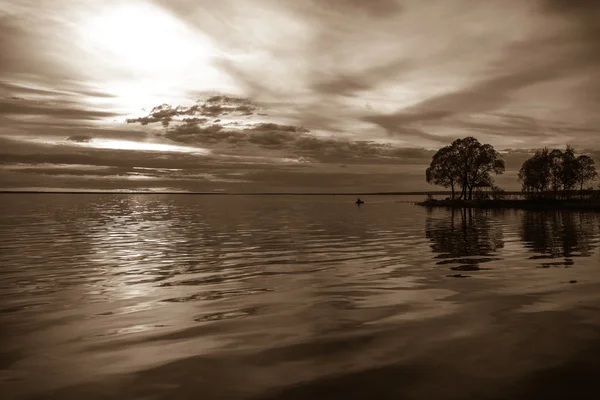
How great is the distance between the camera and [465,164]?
344ft

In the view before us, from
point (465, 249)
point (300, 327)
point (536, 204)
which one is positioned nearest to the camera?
point (300, 327)

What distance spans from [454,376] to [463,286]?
8.28m

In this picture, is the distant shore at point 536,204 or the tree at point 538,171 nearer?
the distant shore at point 536,204

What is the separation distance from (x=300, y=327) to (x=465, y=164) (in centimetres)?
10288

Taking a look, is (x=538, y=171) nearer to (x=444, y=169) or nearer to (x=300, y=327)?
(x=444, y=169)

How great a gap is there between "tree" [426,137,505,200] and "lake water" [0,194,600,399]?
86.5m

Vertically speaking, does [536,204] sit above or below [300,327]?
below

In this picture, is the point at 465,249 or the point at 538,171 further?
the point at 538,171

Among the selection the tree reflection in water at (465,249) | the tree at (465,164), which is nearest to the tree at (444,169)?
the tree at (465,164)

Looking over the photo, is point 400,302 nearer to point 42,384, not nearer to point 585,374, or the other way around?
point 585,374

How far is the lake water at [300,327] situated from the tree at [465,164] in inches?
3406

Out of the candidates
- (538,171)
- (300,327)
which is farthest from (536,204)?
(300,327)

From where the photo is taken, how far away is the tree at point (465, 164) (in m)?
103

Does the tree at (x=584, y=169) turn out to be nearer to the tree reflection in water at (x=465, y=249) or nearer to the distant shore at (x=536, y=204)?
the distant shore at (x=536, y=204)
